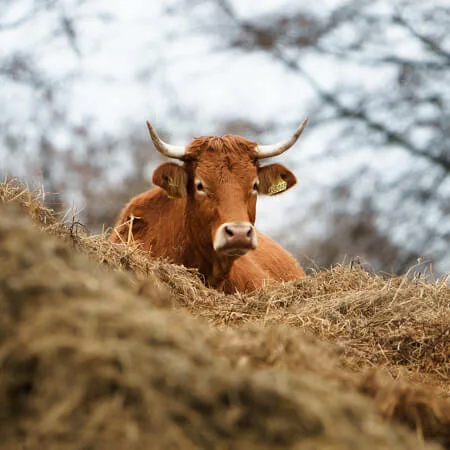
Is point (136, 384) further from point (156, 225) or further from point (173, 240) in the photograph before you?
point (156, 225)

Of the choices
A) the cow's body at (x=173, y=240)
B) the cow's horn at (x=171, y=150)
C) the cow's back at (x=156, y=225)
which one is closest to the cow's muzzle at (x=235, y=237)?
the cow's body at (x=173, y=240)

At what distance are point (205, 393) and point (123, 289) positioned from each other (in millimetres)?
424

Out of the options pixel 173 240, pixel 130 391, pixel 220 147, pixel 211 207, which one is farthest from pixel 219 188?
pixel 130 391

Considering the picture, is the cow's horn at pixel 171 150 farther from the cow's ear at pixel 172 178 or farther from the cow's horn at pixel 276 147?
the cow's horn at pixel 276 147

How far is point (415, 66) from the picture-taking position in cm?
1241

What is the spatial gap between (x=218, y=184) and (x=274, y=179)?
37.3 inches

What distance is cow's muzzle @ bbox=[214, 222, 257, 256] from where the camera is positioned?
4.91 meters

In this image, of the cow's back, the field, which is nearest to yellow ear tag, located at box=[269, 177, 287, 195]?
the cow's back

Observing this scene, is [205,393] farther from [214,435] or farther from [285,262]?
[285,262]

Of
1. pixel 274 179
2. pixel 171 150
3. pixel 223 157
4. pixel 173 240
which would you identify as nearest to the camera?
pixel 223 157

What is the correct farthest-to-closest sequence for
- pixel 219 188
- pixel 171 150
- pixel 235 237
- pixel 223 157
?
pixel 171 150
pixel 223 157
pixel 219 188
pixel 235 237

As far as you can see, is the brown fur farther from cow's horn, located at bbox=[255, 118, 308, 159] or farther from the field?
the field

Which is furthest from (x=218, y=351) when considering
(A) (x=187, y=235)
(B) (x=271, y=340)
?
(A) (x=187, y=235)

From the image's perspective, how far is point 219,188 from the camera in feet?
17.4
